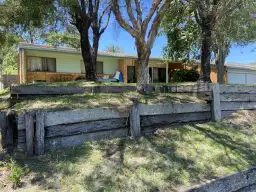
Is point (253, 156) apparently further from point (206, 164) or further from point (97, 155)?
point (97, 155)

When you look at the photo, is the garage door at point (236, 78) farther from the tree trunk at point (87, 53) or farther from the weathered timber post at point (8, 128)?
the weathered timber post at point (8, 128)

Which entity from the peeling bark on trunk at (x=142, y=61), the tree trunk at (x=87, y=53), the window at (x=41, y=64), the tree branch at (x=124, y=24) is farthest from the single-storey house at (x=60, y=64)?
the peeling bark on trunk at (x=142, y=61)

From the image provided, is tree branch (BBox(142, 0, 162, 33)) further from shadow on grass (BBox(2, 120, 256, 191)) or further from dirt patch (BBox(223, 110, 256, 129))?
dirt patch (BBox(223, 110, 256, 129))

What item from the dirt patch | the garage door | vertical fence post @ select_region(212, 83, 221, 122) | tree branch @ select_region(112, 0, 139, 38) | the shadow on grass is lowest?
the shadow on grass

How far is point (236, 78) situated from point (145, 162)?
21.7m

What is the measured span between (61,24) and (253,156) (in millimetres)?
6117

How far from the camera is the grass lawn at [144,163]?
3.01m

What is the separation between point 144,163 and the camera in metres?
3.56

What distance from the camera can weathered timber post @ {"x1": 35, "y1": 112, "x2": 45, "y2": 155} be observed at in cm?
340

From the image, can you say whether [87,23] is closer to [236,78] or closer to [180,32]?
[180,32]

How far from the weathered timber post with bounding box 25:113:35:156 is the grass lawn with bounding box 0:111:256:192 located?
132mm

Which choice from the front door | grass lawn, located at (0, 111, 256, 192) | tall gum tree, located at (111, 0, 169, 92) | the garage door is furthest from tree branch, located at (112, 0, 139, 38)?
the garage door

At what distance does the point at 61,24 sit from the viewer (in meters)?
7.31

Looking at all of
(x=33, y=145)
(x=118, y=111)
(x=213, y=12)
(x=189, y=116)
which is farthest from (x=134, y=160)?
(x=213, y=12)
